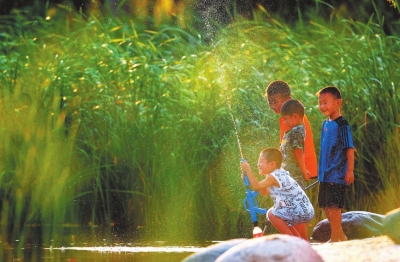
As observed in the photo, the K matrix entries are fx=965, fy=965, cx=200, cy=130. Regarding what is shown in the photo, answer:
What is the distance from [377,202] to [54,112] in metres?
3.42

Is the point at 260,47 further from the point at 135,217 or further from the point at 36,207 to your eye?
the point at 36,207

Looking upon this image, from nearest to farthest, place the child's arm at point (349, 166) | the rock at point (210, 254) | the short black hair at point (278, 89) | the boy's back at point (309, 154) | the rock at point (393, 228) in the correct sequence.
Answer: the rock at point (210, 254), the rock at point (393, 228), the child's arm at point (349, 166), the boy's back at point (309, 154), the short black hair at point (278, 89)

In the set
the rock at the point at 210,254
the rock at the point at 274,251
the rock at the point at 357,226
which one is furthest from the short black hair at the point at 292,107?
the rock at the point at 274,251

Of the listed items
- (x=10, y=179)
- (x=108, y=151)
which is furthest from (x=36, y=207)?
(x=108, y=151)

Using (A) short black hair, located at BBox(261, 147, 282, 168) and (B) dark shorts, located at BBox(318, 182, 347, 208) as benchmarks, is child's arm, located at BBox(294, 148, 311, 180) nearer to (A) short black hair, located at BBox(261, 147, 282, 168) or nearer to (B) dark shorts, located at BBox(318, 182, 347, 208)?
(B) dark shorts, located at BBox(318, 182, 347, 208)

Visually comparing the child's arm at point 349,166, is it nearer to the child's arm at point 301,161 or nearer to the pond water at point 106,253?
the child's arm at point 301,161

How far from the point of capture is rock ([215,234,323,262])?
4.98 metres

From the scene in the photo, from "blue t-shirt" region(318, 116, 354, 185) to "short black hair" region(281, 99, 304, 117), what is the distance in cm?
26

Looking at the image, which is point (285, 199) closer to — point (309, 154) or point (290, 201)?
point (290, 201)

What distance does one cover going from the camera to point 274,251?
197 inches

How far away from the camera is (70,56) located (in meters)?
11.5

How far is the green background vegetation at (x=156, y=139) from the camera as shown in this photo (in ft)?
30.8

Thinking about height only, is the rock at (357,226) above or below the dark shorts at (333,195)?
below

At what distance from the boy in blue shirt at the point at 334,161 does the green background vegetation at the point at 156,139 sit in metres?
1.58
